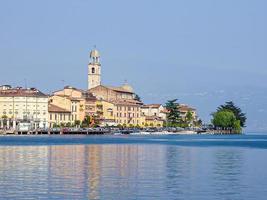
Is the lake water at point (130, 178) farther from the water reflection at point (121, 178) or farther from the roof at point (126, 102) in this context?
the roof at point (126, 102)

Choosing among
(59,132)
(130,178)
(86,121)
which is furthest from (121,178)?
(86,121)

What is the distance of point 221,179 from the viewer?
141 feet

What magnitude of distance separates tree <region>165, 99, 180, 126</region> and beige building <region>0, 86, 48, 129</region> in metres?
40.9

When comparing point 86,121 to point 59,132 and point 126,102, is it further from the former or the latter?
point 126,102

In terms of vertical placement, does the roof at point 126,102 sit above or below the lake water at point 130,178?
above

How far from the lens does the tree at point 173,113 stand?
19538 cm

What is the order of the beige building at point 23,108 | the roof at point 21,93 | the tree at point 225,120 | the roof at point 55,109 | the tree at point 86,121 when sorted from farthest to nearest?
1. the tree at point 225,120
2. the tree at point 86,121
3. the roof at point 55,109
4. the roof at point 21,93
5. the beige building at point 23,108

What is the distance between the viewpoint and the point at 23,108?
160500mm

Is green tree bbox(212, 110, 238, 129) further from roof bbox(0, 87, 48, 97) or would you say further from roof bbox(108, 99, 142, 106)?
roof bbox(0, 87, 48, 97)

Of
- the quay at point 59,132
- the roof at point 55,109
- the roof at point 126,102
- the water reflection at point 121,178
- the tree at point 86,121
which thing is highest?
the roof at point 126,102

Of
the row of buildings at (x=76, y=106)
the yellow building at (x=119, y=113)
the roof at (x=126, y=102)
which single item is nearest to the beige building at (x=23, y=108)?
the row of buildings at (x=76, y=106)

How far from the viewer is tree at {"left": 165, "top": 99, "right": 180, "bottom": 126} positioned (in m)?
195

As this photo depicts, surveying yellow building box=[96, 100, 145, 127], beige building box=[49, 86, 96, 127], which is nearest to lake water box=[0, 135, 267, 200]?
beige building box=[49, 86, 96, 127]

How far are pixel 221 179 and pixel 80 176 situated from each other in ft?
23.0
